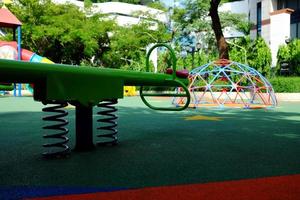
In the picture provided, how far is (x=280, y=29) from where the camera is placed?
2011 cm

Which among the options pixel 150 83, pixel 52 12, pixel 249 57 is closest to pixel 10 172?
pixel 150 83

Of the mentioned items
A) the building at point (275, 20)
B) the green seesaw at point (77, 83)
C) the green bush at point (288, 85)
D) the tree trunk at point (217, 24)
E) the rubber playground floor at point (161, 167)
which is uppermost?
the building at point (275, 20)

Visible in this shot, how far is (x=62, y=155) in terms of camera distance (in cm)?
299

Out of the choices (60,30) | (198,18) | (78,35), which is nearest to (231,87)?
(78,35)

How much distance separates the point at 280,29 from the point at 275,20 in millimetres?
615

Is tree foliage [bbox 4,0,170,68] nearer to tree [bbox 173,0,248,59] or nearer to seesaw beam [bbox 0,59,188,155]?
tree [bbox 173,0,248,59]

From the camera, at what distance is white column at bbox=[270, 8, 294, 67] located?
1990cm

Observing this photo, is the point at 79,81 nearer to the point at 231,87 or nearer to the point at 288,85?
the point at 231,87

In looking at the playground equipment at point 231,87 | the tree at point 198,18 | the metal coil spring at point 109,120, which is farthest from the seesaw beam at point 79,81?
the tree at point 198,18

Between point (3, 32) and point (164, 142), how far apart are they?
24.4m

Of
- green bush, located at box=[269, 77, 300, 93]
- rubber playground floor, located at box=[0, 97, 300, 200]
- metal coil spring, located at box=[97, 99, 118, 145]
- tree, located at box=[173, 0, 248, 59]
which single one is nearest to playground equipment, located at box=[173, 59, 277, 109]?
green bush, located at box=[269, 77, 300, 93]

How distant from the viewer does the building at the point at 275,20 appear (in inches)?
788

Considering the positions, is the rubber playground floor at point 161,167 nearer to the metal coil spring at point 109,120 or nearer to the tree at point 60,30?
the metal coil spring at point 109,120

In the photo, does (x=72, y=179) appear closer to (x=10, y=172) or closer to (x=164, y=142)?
(x=10, y=172)
